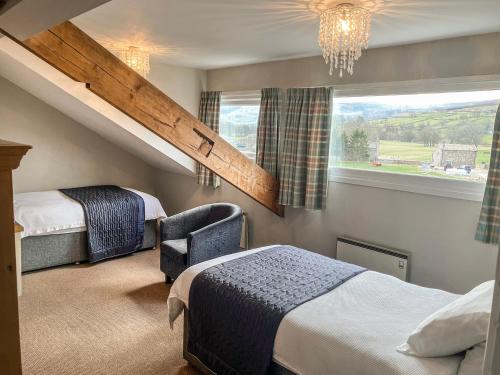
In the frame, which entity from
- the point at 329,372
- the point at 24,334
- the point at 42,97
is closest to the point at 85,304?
the point at 24,334

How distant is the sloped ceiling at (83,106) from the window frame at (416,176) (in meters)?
2.04

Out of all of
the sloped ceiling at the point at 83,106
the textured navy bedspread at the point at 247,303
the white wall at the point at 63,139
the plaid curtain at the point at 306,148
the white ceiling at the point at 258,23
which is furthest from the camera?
the white wall at the point at 63,139

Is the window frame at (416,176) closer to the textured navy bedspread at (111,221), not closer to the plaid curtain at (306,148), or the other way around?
the plaid curtain at (306,148)

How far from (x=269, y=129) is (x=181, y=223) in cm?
131

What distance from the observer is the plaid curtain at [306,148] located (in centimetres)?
338

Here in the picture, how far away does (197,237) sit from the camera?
3281 mm

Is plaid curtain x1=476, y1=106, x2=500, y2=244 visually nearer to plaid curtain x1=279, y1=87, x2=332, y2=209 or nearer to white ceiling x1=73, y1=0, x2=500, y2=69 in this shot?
white ceiling x1=73, y1=0, x2=500, y2=69

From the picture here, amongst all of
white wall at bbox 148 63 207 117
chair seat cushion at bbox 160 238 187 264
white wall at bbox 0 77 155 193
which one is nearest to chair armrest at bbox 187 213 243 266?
chair seat cushion at bbox 160 238 187 264

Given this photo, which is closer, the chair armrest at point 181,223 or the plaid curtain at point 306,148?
the plaid curtain at point 306,148

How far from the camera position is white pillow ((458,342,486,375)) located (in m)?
1.44

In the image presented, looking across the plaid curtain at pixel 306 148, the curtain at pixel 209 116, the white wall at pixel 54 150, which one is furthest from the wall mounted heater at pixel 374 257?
the white wall at pixel 54 150

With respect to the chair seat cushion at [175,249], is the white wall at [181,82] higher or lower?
higher

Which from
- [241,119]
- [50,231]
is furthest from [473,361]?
[50,231]

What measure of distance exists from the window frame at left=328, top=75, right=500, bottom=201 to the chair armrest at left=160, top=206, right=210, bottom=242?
4.64 ft
